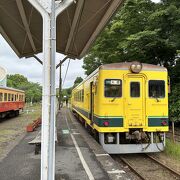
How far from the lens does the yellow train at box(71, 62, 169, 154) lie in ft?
33.6

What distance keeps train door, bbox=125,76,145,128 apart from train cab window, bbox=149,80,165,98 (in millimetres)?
304

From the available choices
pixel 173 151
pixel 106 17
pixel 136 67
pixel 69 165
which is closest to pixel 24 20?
pixel 106 17

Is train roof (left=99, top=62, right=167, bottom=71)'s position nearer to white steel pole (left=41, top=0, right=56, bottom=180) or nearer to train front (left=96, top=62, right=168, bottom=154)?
train front (left=96, top=62, right=168, bottom=154)

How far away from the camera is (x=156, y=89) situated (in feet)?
35.0

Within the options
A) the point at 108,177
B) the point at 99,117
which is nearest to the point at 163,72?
the point at 99,117

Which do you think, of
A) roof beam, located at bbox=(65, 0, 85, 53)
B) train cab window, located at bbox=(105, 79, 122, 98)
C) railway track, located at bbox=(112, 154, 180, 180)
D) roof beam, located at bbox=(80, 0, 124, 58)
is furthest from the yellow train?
roof beam, located at bbox=(65, 0, 85, 53)

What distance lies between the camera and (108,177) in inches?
273

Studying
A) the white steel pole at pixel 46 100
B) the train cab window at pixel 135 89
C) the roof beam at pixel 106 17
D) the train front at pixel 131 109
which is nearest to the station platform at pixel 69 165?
the train front at pixel 131 109

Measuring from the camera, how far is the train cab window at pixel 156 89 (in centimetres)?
1062

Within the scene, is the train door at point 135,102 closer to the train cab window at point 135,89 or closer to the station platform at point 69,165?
the train cab window at point 135,89

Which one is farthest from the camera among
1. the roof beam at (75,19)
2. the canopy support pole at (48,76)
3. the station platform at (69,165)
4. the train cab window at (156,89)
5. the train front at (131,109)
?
the train cab window at (156,89)

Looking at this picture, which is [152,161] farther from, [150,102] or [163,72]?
[163,72]

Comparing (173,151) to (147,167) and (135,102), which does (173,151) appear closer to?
(147,167)

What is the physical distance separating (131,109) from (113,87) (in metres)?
0.93
